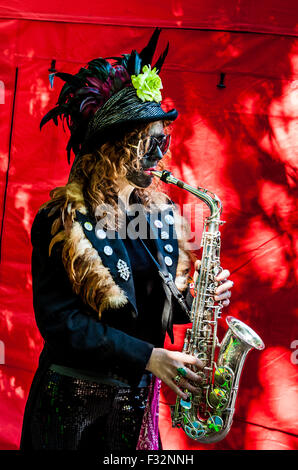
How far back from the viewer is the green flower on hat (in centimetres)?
239

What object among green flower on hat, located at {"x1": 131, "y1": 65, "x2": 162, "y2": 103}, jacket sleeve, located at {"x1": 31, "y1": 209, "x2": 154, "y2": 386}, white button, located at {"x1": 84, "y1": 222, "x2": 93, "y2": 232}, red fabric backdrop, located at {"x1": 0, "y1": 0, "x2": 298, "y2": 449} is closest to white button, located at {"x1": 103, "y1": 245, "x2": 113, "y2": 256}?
white button, located at {"x1": 84, "y1": 222, "x2": 93, "y2": 232}

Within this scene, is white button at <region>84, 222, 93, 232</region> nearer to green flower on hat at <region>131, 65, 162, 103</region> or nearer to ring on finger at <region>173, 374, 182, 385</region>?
green flower on hat at <region>131, 65, 162, 103</region>

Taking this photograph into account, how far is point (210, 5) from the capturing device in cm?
372

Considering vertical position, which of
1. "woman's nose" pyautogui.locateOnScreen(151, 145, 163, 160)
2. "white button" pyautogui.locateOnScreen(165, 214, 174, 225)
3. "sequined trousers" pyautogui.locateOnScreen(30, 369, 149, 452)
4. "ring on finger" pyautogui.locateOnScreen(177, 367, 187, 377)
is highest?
"woman's nose" pyautogui.locateOnScreen(151, 145, 163, 160)

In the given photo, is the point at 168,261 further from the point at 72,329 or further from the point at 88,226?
the point at 72,329

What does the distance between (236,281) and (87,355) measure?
205 cm

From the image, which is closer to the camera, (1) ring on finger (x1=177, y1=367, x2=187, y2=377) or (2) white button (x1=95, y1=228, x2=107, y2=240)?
(1) ring on finger (x1=177, y1=367, x2=187, y2=377)

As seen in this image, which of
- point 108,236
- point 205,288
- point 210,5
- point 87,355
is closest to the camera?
point 87,355

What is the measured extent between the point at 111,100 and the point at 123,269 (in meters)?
0.86

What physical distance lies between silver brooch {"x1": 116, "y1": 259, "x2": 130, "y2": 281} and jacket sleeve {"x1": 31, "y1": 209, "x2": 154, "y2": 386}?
A: 0.76ft
